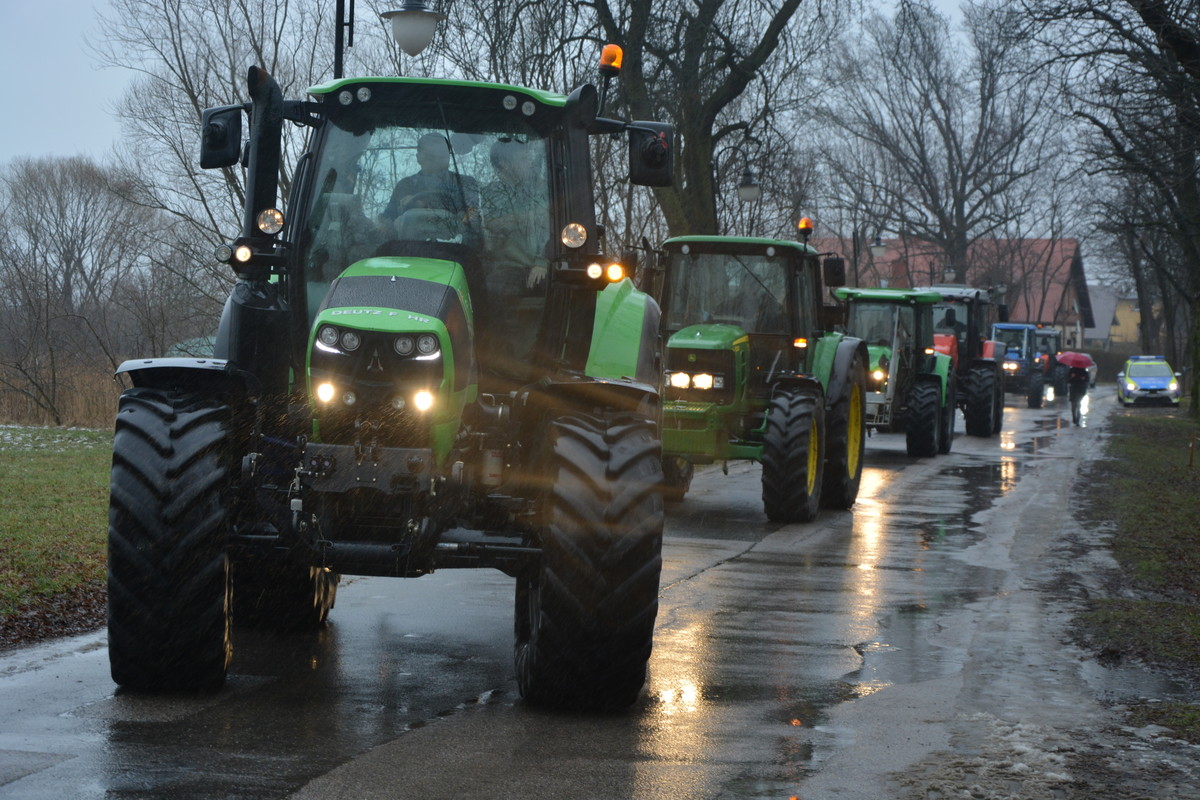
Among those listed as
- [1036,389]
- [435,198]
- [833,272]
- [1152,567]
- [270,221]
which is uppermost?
[833,272]

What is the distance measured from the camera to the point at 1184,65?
17625 millimetres

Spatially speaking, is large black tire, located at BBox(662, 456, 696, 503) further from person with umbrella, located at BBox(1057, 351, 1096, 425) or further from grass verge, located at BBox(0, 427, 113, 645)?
person with umbrella, located at BBox(1057, 351, 1096, 425)

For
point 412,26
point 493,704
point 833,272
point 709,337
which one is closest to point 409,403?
point 493,704

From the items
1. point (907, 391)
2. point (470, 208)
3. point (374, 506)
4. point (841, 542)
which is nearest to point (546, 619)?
point (374, 506)

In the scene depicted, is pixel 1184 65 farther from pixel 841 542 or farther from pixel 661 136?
pixel 661 136

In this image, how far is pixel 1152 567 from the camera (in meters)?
11.1

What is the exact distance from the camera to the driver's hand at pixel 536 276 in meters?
6.86

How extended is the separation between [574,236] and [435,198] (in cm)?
66

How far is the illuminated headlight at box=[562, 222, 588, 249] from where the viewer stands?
22.0ft

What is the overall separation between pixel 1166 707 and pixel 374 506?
3560 mm

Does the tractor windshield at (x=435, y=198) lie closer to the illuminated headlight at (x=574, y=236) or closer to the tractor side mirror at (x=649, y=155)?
the illuminated headlight at (x=574, y=236)

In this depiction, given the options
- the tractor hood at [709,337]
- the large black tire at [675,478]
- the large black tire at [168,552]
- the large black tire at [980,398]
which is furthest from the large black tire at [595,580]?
the large black tire at [980,398]

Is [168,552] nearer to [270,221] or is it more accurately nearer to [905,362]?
[270,221]

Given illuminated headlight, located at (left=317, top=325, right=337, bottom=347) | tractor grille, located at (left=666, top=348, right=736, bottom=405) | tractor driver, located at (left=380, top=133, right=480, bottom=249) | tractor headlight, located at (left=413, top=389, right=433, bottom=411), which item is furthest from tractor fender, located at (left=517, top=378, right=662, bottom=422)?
tractor grille, located at (left=666, top=348, right=736, bottom=405)
